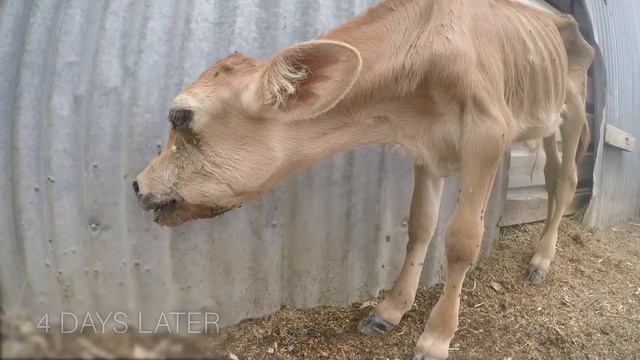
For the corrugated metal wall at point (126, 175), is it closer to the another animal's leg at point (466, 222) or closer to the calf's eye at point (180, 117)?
the calf's eye at point (180, 117)

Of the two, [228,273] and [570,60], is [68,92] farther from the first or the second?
[570,60]

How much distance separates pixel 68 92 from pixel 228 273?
4.97ft

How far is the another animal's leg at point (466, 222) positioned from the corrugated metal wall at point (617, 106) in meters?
3.52

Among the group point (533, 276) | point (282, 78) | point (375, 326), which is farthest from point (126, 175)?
point (533, 276)

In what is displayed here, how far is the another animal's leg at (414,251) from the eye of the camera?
12.0 ft

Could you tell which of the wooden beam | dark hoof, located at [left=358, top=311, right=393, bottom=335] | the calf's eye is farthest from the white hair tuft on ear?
the wooden beam

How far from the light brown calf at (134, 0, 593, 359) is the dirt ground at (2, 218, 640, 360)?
0.27 meters

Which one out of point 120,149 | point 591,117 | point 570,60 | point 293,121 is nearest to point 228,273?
point 120,149

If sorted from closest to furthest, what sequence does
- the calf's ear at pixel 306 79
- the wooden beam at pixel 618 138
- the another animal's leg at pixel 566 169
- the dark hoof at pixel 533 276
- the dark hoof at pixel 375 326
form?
the calf's ear at pixel 306 79
the dark hoof at pixel 375 326
the dark hoof at pixel 533 276
the another animal's leg at pixel 566 169
the wooden beam at pixel 618 138

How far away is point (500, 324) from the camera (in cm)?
380

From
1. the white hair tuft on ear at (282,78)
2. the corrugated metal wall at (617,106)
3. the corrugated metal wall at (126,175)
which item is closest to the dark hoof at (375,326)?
the corrugated metal wall at (126,175)

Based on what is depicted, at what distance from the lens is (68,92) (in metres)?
3.56

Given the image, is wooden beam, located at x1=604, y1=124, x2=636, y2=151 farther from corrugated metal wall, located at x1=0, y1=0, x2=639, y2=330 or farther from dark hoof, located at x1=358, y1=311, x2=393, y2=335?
dark hoof, located at x1=358, y1=311, x2=393, y2=335

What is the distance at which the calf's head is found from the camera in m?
2.77
